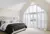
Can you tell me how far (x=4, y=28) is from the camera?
4613mm

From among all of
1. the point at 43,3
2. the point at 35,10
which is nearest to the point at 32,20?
the point at 35,10

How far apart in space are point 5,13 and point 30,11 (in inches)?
145

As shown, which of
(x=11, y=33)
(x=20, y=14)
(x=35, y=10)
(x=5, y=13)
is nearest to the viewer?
(x=11, y=33)

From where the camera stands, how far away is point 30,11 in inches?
405

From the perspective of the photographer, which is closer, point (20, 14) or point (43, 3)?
point (43, 3)

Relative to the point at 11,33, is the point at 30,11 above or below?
above

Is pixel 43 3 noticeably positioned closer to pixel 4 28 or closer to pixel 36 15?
pixel 36 15

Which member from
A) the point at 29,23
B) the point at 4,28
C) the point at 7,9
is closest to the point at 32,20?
the point at 29,23

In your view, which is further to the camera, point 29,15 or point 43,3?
point 29,15

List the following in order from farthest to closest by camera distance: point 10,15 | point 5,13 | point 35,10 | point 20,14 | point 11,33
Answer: point 35,10 < point 20,14 < point 10,15 < point 5,13 < point 11,33

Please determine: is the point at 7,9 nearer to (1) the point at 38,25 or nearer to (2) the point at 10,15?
(2) the point at 10,15

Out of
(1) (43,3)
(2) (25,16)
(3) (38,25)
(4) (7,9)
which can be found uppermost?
(1) (43,3)

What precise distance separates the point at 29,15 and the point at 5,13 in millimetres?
3700

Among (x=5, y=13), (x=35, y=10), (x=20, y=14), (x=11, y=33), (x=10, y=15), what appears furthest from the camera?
(x=35, y=10)
